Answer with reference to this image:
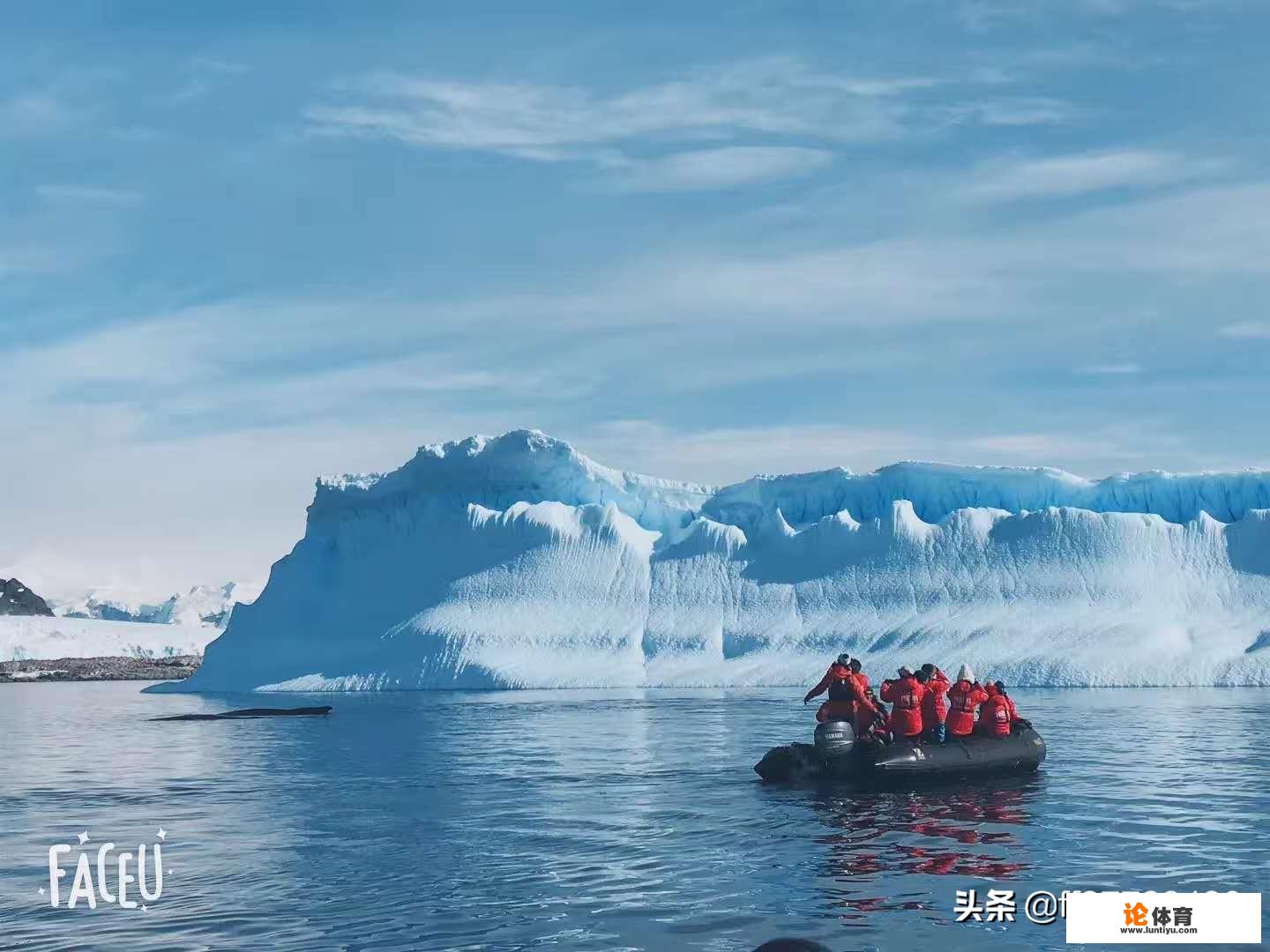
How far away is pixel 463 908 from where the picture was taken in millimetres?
11836

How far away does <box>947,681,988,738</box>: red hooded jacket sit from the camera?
65.3ft

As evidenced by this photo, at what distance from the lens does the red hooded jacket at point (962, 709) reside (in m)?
19.9

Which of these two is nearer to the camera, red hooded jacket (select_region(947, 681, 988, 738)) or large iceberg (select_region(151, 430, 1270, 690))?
red hooded jacket (select_region(947, 681, 988, 738))

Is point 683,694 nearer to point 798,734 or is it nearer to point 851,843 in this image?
point 798,734

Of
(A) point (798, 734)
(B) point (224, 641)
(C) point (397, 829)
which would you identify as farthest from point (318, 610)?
(C) point (397, 829)

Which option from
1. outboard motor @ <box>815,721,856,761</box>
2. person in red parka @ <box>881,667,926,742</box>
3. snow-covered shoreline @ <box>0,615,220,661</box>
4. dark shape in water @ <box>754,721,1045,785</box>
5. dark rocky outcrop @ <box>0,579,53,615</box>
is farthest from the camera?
dark rocky outcrop @ <box>0,579,53,615</box>

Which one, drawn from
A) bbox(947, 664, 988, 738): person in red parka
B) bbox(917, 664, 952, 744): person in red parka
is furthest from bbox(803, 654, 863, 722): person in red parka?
bbox(947, 664, 988, 738): person in red parka

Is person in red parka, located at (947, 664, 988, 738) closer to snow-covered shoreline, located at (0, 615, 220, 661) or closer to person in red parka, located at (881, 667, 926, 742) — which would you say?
person in red parka, located at (881, 667, 926, 742)

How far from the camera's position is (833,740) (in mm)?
19016

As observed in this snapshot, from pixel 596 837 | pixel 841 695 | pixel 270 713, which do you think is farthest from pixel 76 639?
pixel 596 837

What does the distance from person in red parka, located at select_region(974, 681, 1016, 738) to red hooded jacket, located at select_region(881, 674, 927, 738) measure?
4.75 feet

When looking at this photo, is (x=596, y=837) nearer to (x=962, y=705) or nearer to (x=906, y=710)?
(x=906, y=710)

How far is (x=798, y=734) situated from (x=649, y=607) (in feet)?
86.8

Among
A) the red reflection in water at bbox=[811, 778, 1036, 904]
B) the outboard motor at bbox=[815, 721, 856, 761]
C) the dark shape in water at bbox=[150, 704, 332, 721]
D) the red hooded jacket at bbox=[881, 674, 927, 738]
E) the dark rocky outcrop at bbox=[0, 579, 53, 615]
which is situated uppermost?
the dark rocky outcrop at bbox=[0, 579, 53, 615]
